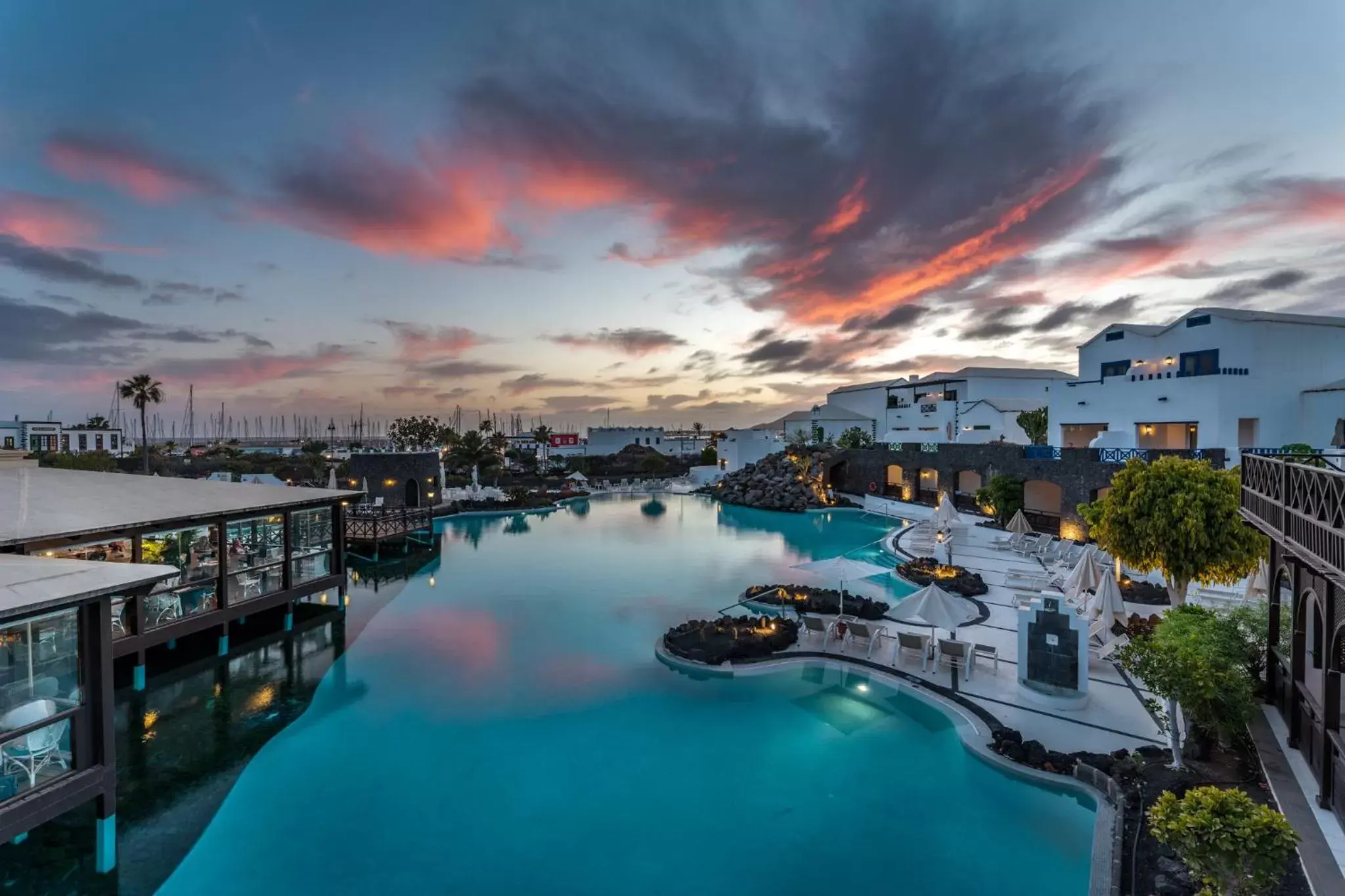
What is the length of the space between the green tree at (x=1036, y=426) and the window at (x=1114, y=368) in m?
9.83

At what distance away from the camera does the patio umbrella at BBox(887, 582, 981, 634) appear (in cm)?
1016

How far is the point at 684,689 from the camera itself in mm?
10414

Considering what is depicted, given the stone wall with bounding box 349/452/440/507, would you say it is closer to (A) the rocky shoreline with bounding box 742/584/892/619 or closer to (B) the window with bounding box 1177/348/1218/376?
(A) the rocky shoreline with bounding box 742/584/892/619

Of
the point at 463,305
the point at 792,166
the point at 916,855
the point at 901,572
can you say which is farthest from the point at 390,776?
the point at 463,305

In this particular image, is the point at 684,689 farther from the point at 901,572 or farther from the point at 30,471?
the point at 30,471

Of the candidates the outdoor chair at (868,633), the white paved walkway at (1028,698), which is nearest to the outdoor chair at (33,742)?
the white paved walkway at (1028,698)

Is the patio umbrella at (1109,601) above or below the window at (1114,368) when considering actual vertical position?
Result: below

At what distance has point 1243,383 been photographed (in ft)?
73.8

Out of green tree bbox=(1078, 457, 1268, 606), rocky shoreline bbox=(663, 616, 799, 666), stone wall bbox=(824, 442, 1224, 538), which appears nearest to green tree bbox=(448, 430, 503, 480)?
stone wall bbox=(824, 442, 1224, 538)

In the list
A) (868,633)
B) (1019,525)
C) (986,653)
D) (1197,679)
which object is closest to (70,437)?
(868,633)

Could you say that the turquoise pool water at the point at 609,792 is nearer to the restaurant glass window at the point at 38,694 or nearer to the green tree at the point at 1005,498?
the restaurant glass window at the point at 38,694

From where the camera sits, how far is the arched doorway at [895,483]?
36375 millimetres

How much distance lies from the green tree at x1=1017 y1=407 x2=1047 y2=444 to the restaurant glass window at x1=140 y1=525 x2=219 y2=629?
4175 centimetres

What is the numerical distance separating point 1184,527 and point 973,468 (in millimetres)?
20159
